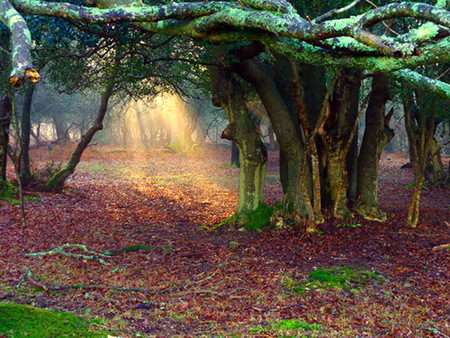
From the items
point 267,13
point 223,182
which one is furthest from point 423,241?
point 223,182

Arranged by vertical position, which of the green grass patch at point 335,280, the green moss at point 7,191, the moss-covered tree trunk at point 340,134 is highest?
the moss-covered tree trunk at point 340,134

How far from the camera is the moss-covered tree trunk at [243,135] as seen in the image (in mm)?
11062

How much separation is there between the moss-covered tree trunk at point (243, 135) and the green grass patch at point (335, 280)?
12.5 ft

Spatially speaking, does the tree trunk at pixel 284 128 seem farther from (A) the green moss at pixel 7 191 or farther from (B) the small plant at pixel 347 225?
(A) the green moss at pixel 7 191

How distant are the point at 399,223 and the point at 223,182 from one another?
13000 millimetres

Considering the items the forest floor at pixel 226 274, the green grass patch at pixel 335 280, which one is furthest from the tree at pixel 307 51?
the green grass patch at pixel 335 280

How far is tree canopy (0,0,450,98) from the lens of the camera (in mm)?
4672

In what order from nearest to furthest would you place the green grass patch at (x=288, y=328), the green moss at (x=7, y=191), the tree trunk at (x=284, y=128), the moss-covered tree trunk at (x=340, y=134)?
1. the green grass patch at (x=288, y=328)
2. the moss-covered tree trunk at (x=340, y=134)
3. the tree trunk at (x=284, y=128)
4. the green moss at (x=7, y=191)

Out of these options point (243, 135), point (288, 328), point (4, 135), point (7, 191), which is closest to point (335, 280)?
point (288, 328)

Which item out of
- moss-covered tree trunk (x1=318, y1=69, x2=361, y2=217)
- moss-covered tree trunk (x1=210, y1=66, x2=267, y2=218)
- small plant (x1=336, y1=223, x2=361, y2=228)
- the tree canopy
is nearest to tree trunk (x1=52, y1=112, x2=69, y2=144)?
moss-covered tree trunk (x1=210, y1=66, x2=267, y2=218)

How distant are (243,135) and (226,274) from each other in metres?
4.23

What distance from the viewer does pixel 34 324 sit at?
4273mm

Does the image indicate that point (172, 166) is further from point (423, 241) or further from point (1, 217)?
point (423, 241)

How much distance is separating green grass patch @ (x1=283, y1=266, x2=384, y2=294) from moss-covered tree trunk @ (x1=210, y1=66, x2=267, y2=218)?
3.81 m
